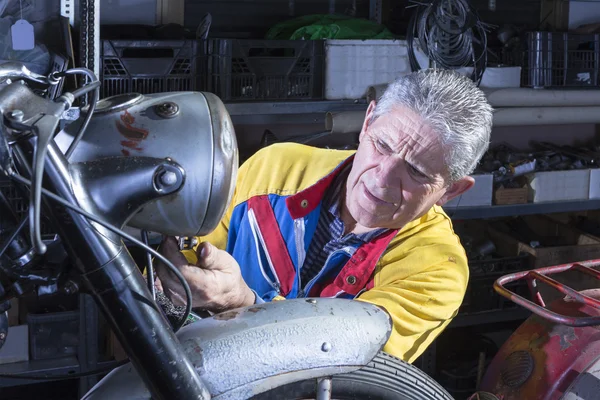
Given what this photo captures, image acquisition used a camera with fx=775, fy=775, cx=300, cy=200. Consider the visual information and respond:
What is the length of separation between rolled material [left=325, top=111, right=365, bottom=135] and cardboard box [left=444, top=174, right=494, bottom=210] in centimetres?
49

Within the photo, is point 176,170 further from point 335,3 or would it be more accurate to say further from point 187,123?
point 335,3

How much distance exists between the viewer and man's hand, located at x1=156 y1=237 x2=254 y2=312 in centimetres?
102

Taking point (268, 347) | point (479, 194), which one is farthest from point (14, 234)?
point (479, 194)

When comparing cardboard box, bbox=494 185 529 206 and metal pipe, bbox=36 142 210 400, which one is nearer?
metal pipe, bbox=36 142 210 400

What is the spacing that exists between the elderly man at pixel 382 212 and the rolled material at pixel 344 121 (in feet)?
2.52

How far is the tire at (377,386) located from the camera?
1.02 metres

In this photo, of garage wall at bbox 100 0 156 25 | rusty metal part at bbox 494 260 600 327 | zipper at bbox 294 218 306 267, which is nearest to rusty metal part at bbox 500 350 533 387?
rusty metal part at bbox 494 260 600 327

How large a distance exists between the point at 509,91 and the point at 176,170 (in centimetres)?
218

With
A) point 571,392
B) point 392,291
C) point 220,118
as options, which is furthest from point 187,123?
point 571,392

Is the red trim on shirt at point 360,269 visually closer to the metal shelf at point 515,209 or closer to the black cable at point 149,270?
the black cable at point 149,270

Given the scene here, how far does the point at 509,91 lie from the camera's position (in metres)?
2.81

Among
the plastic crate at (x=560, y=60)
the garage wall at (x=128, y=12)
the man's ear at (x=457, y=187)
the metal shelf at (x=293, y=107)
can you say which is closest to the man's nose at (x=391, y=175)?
the man's ear at (x=457, y=187)

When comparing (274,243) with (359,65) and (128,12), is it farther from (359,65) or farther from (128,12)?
(128,12)

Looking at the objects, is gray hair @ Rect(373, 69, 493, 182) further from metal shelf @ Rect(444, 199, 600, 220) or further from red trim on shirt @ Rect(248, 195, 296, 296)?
metal shelf @ Rect(444, 199, 600, 220)
